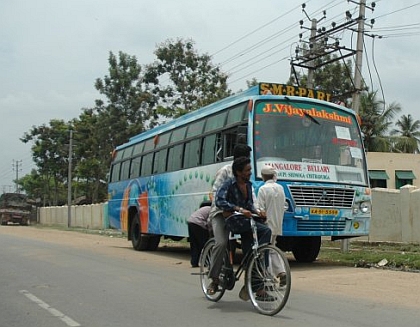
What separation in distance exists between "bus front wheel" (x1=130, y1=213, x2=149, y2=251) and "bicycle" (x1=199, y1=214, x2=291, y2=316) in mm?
9190

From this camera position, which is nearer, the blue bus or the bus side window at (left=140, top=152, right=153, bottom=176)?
the blue bus

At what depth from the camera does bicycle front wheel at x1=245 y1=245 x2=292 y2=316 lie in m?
5.84

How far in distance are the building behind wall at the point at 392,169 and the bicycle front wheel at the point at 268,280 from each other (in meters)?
29.5

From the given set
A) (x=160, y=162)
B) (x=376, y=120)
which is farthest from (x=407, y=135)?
(x=160, y=162)

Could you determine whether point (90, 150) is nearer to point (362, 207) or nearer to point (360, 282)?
point (362, 207)

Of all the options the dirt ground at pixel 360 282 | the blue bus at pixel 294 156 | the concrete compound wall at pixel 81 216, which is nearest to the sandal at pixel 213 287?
the dirt ground at pixel 360 282

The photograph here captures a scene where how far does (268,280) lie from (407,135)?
4379 centimetres

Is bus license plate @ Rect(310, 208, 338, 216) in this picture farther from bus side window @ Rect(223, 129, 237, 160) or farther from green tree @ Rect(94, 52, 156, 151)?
green tree @ Rect(94, 52, 156, 151)

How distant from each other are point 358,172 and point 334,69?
21.4 m

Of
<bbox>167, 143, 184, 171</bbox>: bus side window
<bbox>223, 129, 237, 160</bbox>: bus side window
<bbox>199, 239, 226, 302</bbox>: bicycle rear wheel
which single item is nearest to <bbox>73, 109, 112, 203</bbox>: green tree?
<bbox>167, 143, 184, 171</bbox>: bus side window

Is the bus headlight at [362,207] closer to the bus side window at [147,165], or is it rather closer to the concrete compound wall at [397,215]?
the concrete compound wall at [397,215]

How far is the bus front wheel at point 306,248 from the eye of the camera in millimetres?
11766

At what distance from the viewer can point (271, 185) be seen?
341 inches

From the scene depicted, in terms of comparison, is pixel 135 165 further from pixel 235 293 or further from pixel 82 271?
pixel 235 293
